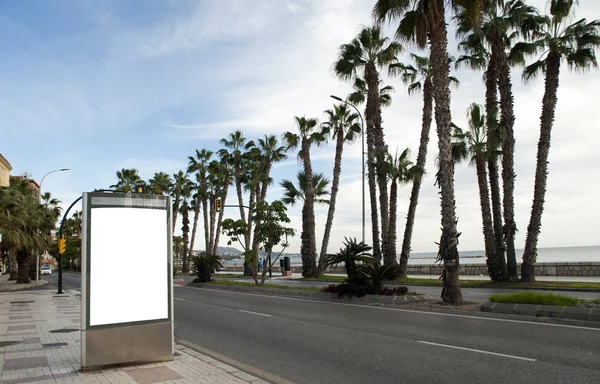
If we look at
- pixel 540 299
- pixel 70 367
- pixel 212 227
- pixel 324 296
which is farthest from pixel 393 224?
pixel 212 227

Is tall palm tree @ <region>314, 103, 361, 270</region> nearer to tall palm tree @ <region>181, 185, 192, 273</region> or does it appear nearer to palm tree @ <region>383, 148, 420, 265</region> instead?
palm tree @ <region>383, 148, 420, 265</region>

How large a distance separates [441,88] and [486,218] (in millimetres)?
11427

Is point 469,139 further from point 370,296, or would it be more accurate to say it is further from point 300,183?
point 300,183

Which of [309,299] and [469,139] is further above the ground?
[469,139]

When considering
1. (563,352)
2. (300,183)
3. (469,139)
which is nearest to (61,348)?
(563,352)

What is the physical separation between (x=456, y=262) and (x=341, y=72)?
686 inches

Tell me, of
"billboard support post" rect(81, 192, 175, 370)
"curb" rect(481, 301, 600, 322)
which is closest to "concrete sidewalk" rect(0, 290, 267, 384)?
"billboard support post" rect(81, 192, 175, 370)

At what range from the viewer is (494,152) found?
25.7 metres

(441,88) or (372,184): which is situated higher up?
(441,88)

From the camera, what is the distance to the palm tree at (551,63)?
22.5 meters

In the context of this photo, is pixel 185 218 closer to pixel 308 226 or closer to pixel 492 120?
pixel 308 226

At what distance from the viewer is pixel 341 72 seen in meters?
30.0

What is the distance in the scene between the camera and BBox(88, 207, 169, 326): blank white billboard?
7.30 metres

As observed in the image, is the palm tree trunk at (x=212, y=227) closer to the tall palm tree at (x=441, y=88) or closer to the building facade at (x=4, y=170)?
the building facade at (x=4, y=170)
